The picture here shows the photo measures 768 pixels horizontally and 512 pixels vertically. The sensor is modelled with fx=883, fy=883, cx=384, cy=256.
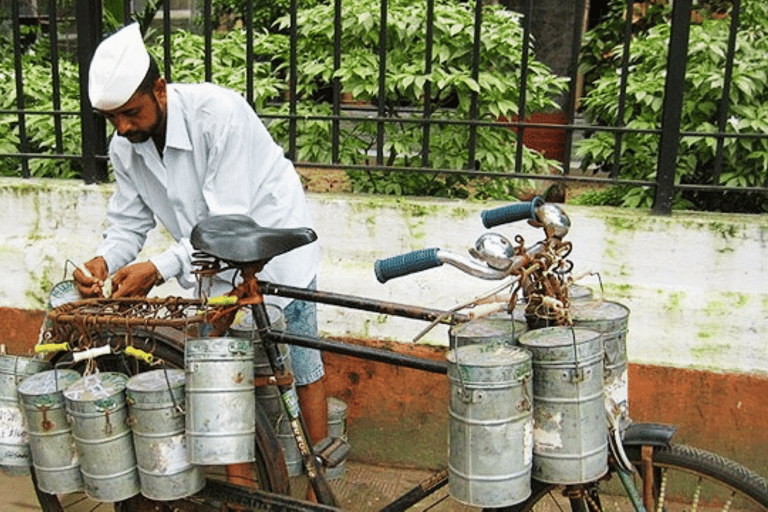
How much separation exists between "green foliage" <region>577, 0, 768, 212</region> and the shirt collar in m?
1.90

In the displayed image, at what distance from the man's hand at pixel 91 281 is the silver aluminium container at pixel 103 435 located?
0.34 m

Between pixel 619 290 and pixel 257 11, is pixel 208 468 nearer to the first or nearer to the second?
pixel 619 290

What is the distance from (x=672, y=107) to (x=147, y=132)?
2145 millimetres

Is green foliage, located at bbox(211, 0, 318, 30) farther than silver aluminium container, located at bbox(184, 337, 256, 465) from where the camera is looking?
Yes

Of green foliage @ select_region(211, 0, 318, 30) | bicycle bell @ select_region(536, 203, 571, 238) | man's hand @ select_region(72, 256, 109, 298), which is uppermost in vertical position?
green foliage @ select_region(211, 0, 318, 30)

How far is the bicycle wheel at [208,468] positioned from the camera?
2.75m

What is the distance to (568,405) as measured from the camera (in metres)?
2.15

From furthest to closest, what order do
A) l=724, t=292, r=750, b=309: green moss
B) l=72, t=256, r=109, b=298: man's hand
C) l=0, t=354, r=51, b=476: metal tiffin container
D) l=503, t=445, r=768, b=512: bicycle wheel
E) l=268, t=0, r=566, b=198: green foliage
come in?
1. l=268, t=0, r=566, b=198: green foliage
2. l=724, t=292, r=750, b=309: green moss
3. l=72, t=256, r=109, b=298: man's hand
4. l=0, t=354, r=51, b=476: metal tiffin container
5. l=503, t=445, r=768, b=512: bicycle wheel

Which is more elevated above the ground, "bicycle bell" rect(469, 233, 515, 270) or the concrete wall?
"bicycle bell" rect(469, 233, 515, 270)

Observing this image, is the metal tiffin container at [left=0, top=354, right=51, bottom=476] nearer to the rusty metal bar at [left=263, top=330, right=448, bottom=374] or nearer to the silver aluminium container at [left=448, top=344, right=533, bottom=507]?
the rusty metal bar at [left=263, top=330, right=448, bottom=374]

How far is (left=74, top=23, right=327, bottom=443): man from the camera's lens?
105 inches

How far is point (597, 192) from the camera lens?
4.41 meters

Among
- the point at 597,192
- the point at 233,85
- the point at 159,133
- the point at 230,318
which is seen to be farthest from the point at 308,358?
the point at 597,192

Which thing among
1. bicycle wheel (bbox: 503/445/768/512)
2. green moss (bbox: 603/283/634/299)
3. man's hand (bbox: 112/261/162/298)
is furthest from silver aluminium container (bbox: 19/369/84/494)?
green moss (bbox: 603/283/634/299)
